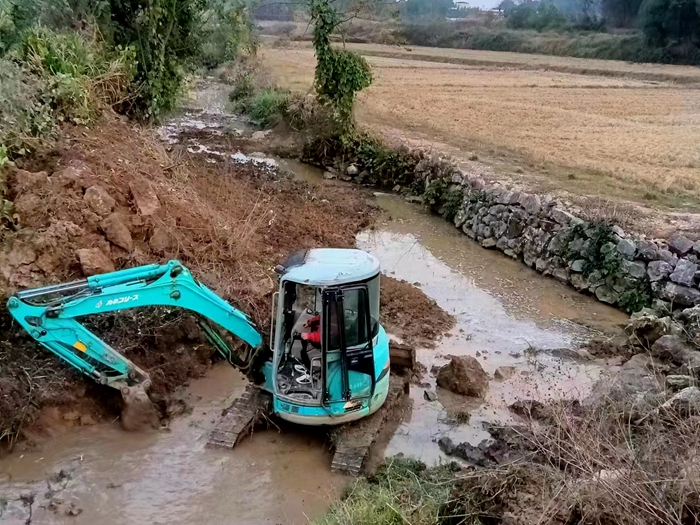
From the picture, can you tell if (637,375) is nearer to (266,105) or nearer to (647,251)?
(647,251)

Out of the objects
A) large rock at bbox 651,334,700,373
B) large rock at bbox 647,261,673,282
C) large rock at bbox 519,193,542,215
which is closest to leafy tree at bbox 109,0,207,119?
large rock at bbox 519,193,542,215

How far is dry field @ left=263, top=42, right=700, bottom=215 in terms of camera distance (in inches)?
656

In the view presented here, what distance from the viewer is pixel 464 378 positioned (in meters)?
9.67

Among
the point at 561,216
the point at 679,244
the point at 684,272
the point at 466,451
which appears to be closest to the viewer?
the point at 466,451

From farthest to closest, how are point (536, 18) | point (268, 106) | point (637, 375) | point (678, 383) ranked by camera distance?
point (536, 18)
point (268, 106)
point (637, 375)
point (678, 383)

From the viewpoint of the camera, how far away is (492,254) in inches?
599

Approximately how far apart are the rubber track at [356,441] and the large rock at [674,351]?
173 inches

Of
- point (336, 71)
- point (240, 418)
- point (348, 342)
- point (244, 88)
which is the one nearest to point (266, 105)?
point (244, 88)

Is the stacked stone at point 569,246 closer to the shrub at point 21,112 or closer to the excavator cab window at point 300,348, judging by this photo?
the excavator cab window at point 300,348

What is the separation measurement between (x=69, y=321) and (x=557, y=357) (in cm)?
718

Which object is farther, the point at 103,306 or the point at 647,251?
the point at 647,251

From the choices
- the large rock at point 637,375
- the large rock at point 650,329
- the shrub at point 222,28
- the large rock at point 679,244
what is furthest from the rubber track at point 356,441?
the shrub at point 222,28

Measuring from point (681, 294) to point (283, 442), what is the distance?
7494 mm

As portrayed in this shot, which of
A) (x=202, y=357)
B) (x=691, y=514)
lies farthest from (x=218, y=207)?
(x=691, y=514)
